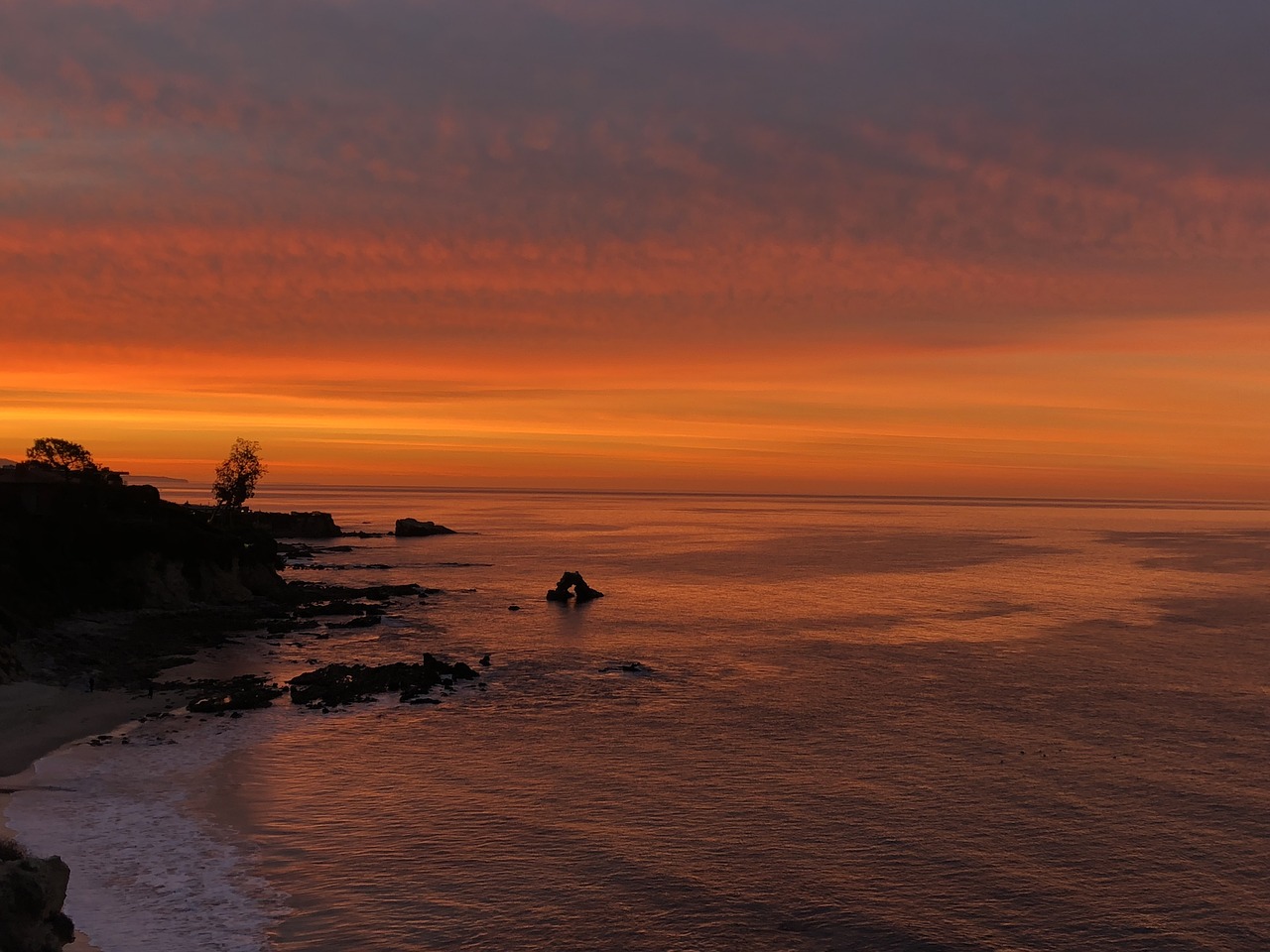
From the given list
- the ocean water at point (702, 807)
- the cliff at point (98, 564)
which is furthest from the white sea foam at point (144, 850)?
the cliff at point (98, 564)

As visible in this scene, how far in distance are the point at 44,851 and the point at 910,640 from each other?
64.5m

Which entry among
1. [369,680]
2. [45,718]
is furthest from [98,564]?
[45,718]

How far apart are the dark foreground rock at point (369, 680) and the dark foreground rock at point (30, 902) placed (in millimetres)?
30574

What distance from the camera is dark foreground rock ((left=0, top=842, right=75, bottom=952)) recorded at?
2041cm

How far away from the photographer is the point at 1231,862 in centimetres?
3077

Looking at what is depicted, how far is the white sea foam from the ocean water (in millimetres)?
126

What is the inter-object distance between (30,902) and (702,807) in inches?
877

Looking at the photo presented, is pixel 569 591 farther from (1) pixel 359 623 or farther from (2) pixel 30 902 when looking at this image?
(2) pixel 30 902

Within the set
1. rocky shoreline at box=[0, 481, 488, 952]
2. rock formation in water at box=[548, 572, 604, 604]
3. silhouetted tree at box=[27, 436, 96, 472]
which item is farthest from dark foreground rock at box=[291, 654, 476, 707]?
silhouetted tree at box=[27, 436, 96, 472]

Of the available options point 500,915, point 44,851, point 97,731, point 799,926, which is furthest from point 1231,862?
point 97,731

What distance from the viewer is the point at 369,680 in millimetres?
56875

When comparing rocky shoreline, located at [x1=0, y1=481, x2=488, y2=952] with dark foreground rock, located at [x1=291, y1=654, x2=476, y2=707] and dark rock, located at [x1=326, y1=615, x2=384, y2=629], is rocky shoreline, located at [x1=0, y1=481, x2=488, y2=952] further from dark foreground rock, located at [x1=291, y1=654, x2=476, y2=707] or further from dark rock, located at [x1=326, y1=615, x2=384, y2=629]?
dark rock, located at [x1=326, y1=615, x2=384, y2=629]

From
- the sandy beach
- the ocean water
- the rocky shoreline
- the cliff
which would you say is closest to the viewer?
the ocean water

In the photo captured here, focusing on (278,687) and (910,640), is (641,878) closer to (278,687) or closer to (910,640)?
(278,687)
